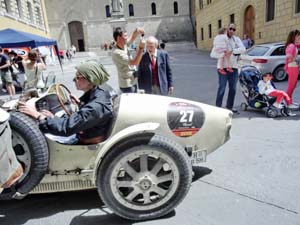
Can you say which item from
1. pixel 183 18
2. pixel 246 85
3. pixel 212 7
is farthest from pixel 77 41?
pixel 246 85

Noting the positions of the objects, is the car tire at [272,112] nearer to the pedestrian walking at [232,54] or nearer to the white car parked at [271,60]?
the pedestrian walking at [232,54]

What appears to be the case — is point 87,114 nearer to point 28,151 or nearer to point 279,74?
point 28,151

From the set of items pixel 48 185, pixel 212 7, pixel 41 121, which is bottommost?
pixel 48 185

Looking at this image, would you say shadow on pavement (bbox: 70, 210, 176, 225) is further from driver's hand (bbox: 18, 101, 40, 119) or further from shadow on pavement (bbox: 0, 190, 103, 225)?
driver's hand (bbox: 18, 101, 40, 119)

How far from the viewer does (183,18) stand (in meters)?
57.2

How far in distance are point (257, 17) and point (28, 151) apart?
20.0 meters

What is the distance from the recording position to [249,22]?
68.8ft

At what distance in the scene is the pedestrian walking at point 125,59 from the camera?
A: 4.20 m

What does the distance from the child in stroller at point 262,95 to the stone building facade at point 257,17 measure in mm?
10675

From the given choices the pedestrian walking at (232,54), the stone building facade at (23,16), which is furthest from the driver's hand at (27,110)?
the stone building facade at (23,16)

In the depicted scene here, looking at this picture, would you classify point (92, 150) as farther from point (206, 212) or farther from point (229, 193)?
point (229, 193)

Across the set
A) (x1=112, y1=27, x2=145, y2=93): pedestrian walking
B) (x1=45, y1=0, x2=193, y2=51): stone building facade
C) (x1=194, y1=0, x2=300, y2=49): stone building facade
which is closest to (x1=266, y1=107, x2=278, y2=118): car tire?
(x1=112, y1=27, x2=145, y2=93): pedestrian walking

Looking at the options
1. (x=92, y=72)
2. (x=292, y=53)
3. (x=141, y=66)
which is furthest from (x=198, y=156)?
(x=292, y=53)

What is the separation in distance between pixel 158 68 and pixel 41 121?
2627 millimetres
